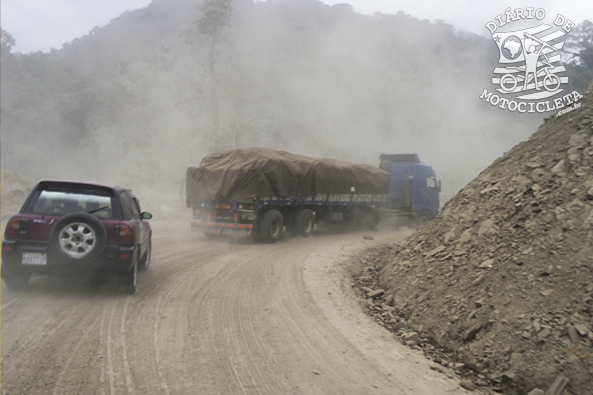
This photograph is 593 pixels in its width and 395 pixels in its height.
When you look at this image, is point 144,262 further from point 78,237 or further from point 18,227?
point 18,227

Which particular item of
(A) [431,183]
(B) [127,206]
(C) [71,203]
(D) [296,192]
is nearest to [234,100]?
(A) [431,183]

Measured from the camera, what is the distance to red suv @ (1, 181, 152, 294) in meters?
5.70

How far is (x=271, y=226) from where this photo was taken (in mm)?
13352

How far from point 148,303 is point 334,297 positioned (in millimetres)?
2886

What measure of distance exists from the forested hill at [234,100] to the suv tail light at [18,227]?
79.8ft

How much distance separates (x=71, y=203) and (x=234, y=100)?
47.5 metres

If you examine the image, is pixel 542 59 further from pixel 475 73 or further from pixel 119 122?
pixel 475 73

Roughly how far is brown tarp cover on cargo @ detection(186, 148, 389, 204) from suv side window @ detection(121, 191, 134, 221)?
5689 mm

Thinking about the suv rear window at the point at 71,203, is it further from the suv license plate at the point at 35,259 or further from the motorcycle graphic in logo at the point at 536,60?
the motorcycle graphic in logo at the point at 536,60

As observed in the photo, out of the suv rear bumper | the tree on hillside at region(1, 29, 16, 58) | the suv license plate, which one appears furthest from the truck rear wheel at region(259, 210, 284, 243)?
the tree on hillside at region(1, 29, 16, 58)

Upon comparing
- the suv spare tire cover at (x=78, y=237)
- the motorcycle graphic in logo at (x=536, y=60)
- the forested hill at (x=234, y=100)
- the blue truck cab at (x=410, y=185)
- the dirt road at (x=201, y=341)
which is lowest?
the dirt road at (x=201, y=341)

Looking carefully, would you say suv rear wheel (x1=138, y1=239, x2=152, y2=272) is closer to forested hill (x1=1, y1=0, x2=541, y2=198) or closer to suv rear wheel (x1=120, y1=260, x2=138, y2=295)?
suv rear wheel (x1=120, y1=260, x2=138, y2=295)

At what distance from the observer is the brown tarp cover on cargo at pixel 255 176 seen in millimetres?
12805

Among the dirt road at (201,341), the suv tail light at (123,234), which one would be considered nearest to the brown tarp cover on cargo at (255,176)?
the dirt road at (201,341)
